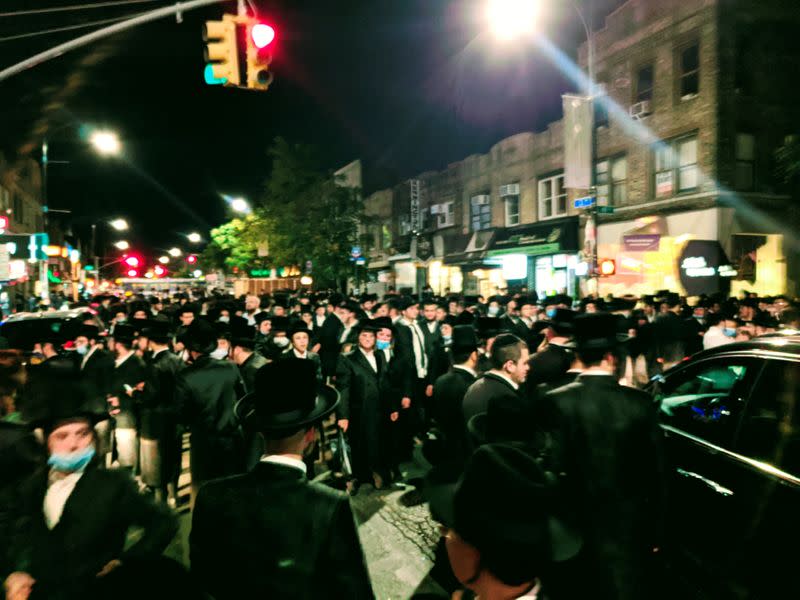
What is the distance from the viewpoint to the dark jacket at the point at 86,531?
2.66m

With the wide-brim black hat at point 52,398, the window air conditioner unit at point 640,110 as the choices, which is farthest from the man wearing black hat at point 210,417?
the window air conditioner unit at point 640,110

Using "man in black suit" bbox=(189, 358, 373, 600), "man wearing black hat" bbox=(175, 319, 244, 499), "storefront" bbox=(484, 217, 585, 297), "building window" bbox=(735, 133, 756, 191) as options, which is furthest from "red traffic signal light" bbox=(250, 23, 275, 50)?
"building window" bbox=(735, 133, 756, 191)

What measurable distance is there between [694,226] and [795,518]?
62.1 feet

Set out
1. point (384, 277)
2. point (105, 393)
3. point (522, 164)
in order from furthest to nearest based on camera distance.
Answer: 1. point (384, 277)
2. point (522, 164)
3. point (105, 393)

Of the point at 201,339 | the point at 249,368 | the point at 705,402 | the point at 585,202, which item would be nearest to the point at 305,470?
the point at 201,339

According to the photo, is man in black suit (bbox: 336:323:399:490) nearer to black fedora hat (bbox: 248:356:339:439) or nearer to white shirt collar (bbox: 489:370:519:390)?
white shirt collar (bbox: 489:370:519:390)

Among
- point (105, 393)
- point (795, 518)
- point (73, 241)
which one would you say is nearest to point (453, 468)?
point (795, 518)

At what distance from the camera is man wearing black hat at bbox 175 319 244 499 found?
17.4 ft

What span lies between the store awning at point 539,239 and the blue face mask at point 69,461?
880 inches

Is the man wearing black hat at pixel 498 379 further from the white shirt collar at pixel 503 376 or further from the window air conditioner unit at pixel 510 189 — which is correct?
the window air conditioner unit at pixel 510 189

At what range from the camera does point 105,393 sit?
20.6ft

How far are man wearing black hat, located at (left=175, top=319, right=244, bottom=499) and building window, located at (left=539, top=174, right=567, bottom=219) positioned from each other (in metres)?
22.1

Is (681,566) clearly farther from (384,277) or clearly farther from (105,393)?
(384,277)

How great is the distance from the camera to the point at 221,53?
25.9 ft
